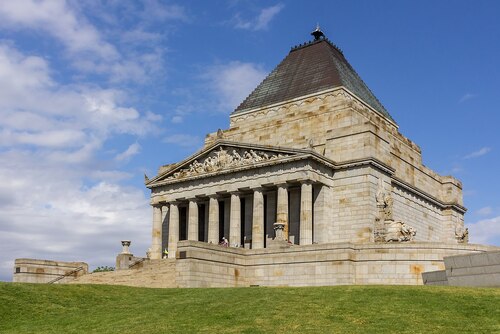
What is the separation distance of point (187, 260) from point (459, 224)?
35727mm

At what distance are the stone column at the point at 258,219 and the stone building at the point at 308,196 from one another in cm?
8

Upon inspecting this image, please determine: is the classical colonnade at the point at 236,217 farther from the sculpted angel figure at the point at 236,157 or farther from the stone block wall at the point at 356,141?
the stone block wall at the point at 356,141

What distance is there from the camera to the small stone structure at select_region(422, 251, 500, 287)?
26281 millimetres

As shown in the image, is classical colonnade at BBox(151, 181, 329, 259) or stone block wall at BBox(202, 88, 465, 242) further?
stone block wall at BBox(202, 88, 465, 242)

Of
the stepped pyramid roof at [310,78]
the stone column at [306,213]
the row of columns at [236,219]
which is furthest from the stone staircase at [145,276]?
the stepped pyramid roof at [310,78]

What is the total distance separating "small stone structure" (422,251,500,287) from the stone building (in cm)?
841

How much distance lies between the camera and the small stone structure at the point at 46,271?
45.0 m

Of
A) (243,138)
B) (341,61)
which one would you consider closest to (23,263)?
(243,138)

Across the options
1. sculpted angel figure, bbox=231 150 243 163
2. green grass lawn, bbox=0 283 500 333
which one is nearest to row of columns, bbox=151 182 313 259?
sculpted angel figure, bbox=231 150 243 163

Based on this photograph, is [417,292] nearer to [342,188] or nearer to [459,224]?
[342,188]

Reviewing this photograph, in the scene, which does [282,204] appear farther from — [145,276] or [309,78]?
[309,78]

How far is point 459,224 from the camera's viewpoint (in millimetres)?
64188

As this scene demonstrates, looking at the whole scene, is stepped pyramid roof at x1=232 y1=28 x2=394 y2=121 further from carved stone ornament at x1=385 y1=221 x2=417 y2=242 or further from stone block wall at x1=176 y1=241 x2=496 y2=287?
stone block wall at x1=176 y1=241 x2=496 y2=287

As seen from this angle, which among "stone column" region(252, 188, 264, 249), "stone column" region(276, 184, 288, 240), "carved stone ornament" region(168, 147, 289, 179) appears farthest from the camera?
"carved stone ornament" region(168, 147, 289, 179)
